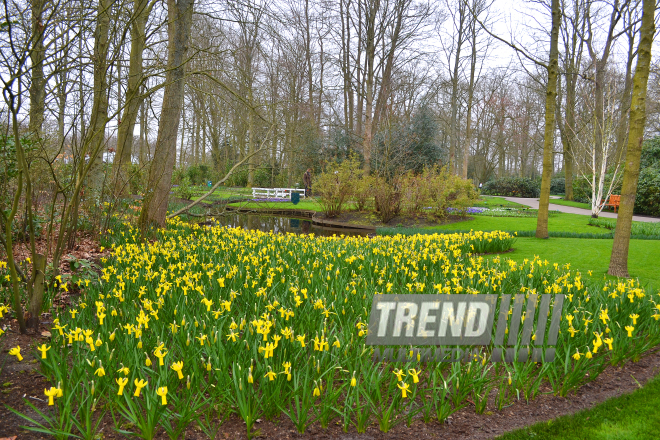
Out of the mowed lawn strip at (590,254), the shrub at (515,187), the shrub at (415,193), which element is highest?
the shrub at (515,187)

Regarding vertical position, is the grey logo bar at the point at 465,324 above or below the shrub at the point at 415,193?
below

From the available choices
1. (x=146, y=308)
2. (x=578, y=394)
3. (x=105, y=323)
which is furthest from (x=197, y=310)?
(x=578, y=394)

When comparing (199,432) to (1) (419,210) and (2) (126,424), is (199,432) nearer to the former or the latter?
(2) (126,424)

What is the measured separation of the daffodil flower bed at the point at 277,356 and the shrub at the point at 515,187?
1281 inches

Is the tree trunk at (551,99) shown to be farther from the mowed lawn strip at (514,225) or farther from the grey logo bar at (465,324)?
the grey logo bar at (465,324)

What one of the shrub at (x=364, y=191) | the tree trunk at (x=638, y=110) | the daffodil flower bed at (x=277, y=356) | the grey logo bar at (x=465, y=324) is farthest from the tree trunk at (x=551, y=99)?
the shrub at (x=364, y=191)

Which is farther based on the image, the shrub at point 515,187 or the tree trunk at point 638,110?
the shrub at point 515,187

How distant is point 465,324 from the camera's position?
3174 millimetres

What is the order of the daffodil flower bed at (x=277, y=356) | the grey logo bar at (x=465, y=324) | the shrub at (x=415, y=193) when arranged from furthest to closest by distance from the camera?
the shrub at (x=415, y=193), the grey logo bar at (x=465, y=324), the daffodil flower bed at (x=277, y=356)

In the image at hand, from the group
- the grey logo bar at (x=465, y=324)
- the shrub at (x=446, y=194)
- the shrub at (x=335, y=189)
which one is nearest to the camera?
the grey logo bar at (x=465, y=324)

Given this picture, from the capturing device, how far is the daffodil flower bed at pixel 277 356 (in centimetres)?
221

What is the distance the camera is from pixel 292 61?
24.4m

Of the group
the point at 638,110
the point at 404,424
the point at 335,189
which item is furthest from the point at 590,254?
the point at 335,189

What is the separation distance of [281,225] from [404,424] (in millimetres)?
12965
